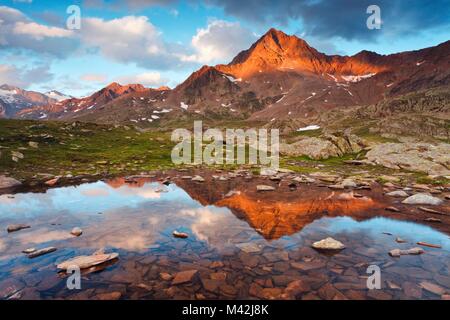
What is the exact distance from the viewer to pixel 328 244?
1315cm

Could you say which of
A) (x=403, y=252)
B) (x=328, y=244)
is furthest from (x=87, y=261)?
(x=403, y=252)

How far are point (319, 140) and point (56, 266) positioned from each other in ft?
181

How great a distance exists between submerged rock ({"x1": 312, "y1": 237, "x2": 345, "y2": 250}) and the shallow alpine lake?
28cm

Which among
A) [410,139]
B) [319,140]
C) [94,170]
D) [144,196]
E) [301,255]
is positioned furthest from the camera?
[410,139]

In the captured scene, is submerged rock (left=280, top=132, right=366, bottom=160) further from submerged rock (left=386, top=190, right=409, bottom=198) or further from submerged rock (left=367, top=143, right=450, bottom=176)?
submerged rock (left=386, top=190, right=409, bottom=198)

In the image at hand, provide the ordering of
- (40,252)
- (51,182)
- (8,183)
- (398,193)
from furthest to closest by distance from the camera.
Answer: (51,182)
(8,183)
(398,193)
(40,252)

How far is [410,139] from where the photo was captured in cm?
7269

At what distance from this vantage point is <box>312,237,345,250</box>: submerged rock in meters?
13.0

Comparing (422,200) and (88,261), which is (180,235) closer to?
(88,261)

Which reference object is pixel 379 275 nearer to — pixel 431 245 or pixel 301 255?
pixel 301 255

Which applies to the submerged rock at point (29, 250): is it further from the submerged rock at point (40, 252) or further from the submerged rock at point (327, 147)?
the submerged rock at point (327, 147)

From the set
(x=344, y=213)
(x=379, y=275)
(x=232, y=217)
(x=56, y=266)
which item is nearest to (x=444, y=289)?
(x=379, y=275)

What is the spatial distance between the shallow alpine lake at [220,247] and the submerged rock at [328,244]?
11.2 inches

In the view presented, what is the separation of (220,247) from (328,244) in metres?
4.74
